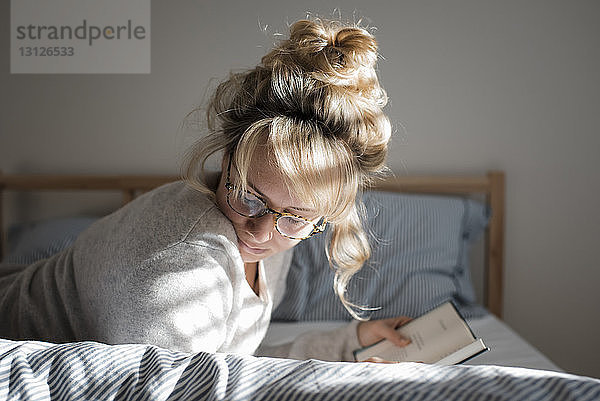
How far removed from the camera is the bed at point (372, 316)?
54cm

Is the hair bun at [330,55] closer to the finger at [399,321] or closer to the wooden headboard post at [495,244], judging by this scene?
the finger at [399,321]

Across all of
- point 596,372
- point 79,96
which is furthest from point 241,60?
point 596,372

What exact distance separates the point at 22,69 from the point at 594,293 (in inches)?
72.0

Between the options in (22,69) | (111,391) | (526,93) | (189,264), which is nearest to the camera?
(111,391)

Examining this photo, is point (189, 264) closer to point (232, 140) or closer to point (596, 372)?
point (232, 140)

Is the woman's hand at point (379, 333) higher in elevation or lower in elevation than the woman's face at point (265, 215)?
lower

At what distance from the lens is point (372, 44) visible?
36.2 inches

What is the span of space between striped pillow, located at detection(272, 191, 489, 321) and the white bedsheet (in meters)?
0.04

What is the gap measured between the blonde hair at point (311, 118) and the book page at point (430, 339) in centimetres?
30

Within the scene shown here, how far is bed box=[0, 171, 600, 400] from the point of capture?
0.54m

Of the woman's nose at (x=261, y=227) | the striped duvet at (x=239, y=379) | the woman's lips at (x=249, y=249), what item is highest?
the woman's nose at (x=261, y=227)

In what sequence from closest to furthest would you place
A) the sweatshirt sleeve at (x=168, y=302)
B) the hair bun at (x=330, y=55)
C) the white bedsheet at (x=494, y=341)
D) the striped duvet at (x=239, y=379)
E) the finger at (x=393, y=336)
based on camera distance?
the striped duvet at (x=239, y=379)
the sweatshirt sleeve at (x=168, y=302)
the hair bun at (x=330, y=55)
the finger at (x=393, y=336)
the white bedsheet at (x=494, y=341)

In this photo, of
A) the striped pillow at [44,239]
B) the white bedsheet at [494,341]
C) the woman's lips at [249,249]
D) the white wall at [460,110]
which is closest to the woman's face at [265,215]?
the woman's lips at [249,249]

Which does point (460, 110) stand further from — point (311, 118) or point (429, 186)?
point (311, 118)
